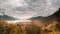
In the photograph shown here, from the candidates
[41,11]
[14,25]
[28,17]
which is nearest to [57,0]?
[41,11]

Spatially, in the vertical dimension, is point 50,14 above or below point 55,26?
above

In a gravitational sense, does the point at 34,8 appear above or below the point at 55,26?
above

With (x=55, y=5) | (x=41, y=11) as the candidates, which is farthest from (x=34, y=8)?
(x=55, y=5)

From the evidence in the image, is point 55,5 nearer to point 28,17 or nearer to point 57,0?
point 57,0

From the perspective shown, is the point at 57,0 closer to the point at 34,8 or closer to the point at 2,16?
the point at 34,8

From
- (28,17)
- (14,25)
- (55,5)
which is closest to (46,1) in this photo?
(55,5)

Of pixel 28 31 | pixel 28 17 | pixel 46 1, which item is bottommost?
pixel 28 31

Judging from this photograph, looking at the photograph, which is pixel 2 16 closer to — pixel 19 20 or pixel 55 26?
pixel 19 20
